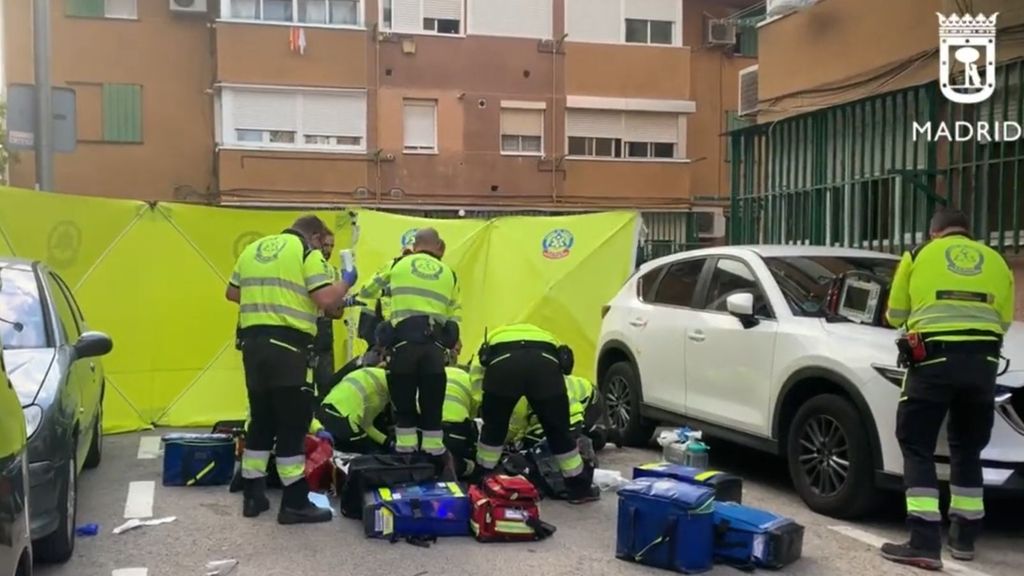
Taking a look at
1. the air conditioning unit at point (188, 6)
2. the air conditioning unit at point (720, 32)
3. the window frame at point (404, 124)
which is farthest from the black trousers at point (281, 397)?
the air conditioning unit at point (720, 32)

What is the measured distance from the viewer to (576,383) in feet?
25.6

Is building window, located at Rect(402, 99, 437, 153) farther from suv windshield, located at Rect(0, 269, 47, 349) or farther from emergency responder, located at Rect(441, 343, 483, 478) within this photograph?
suv windshield, located at Rect(0, 269, 47, 349)

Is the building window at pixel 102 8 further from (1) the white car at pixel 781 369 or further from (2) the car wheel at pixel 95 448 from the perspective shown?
(1) the white car at pixel 781 369

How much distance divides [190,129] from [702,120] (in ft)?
40.7

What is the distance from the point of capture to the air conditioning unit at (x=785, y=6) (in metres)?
13.3

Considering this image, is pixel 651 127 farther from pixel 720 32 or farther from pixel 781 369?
pixel 781 369

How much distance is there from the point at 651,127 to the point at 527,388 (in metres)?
19.2

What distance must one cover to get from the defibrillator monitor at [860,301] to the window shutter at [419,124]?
17.4 meters

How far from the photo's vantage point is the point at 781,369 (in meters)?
6.71

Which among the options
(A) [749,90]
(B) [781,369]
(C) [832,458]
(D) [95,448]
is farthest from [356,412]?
(A) [749,90]

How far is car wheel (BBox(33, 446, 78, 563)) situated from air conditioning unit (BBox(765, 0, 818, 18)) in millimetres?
10891

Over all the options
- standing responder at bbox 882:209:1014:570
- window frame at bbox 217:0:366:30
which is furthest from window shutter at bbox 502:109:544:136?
standing responder at bbox 882:209:1014:570

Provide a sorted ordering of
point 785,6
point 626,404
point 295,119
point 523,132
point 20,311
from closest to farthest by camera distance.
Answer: point 20,311 < point 626,404 < point 785,6 < point 295,119 < point 523,132

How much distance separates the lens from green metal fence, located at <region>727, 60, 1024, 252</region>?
379 inches
